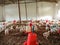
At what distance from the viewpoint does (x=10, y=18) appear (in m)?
12.0

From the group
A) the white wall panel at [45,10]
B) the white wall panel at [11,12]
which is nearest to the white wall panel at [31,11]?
the white wall panel at [45,10]

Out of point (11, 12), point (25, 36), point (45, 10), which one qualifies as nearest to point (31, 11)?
point (45, 10)

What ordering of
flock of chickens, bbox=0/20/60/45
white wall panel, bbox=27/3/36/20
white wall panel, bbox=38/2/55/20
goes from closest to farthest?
1. flock of chickens, bbox=0/20/60/45
2. white wall panel, bbox=38/2/55/20
3. white wall panel, bbox=27/3/36/20

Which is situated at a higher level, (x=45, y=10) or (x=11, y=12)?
(x=45, y=10)

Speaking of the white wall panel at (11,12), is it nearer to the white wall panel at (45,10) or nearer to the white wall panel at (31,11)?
the white wall panel at (31,11)

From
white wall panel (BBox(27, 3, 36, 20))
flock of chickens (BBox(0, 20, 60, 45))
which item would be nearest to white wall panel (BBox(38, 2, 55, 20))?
white wall panel (BBox(27, 3, 36, 20))

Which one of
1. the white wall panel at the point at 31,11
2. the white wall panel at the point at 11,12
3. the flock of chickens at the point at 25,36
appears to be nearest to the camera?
the flock of chickens at the point at 25,36

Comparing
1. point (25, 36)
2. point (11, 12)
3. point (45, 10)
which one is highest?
point (45, 10)

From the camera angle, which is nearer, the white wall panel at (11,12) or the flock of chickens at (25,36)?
the flock of chickens at (25,36)

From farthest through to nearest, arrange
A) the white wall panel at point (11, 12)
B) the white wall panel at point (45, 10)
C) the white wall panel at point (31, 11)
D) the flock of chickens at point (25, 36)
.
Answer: the white wall panel at point (11, 12), the white wall panel at point (31, 11), the white wall panel at point (45, 10), the flock of chickens at point (25, 36)

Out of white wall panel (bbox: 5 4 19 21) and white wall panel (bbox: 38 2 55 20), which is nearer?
white wall panel (bbox: 38 2 55 20)

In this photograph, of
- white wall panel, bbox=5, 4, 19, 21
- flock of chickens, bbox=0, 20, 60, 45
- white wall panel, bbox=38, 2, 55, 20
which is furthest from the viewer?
white wall panel, bbox=5, 4, 19, 21

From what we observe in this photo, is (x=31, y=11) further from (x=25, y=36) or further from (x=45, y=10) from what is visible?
(x=25, y=36)

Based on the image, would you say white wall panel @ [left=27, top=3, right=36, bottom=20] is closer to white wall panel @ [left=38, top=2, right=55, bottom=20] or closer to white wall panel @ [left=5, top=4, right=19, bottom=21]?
white wall panel @ [left=38, top=2, right=55, bottom=20]
